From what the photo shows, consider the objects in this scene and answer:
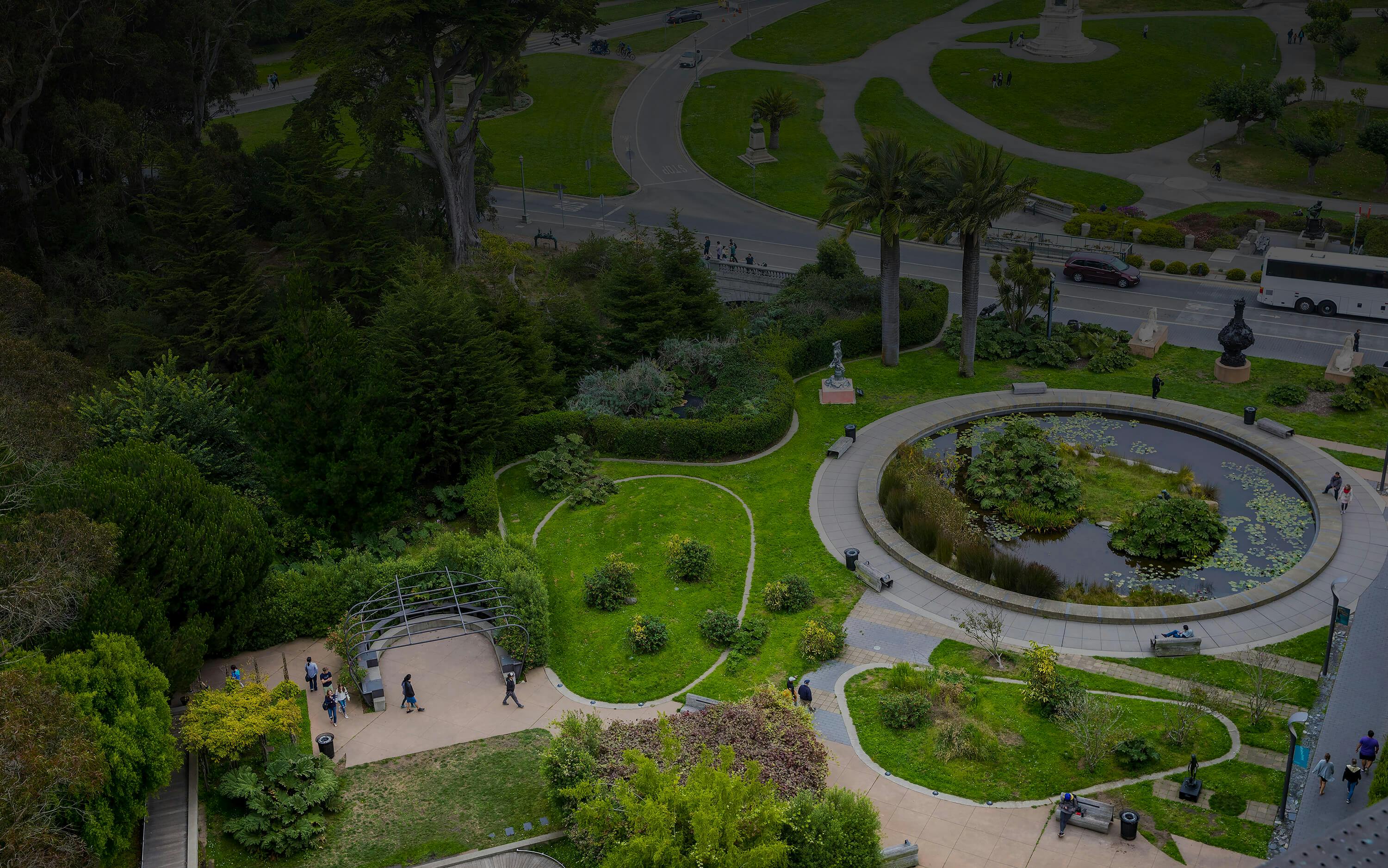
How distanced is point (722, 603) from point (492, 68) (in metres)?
39.6

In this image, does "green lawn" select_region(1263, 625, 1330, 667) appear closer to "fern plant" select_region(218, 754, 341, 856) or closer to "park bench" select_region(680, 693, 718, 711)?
"park bench" select_region(680, 693, 718, 711)

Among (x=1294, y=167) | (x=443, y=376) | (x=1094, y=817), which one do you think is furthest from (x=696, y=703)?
(x=1294, y=167)

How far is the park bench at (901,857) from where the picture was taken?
88.5 ft

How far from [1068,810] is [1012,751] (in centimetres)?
288

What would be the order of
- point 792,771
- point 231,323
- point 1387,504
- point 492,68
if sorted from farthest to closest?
point 492,68 < point 231,323 < point 1387,504 < point 792,771

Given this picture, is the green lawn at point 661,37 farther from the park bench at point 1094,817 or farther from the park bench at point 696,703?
the park bench at point 1094,817

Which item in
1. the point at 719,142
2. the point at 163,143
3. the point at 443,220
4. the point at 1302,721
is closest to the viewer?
the point at 1302,721

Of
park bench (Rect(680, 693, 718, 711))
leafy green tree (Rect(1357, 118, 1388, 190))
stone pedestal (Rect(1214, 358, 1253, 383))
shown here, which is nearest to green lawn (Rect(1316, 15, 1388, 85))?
leafy green tree (Rect(1357, 118, 1388, 190))

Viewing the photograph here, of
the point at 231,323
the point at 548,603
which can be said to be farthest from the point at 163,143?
the point at 548,603

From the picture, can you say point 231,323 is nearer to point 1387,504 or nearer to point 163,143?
point 163,143

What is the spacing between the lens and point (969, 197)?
4738cm

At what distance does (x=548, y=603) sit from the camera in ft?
123

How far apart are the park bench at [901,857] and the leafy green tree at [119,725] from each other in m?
18.3

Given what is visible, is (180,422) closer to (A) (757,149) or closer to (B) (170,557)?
(B) (170,557)
